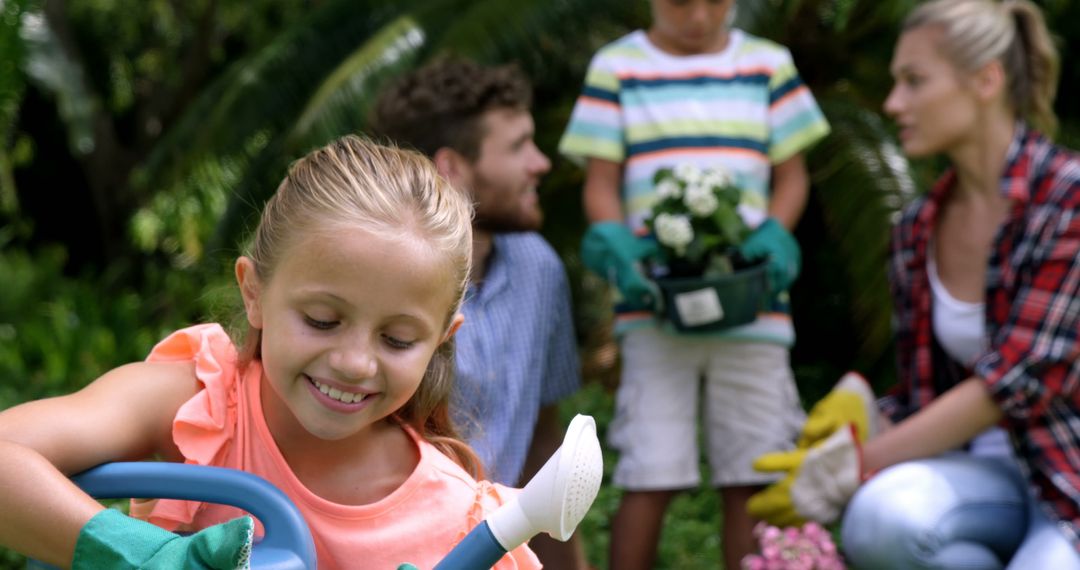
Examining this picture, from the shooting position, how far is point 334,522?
1.86m

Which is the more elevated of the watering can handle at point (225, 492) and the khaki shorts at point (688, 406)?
the watering can handle at point (225, 492)

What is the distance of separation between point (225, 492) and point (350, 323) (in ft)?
0.79

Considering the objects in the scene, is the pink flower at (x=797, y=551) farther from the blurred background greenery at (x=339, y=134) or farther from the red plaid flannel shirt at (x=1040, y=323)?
the blurred background greenery at (x=339, y=134)

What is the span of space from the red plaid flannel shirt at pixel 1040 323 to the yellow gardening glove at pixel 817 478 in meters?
0.32

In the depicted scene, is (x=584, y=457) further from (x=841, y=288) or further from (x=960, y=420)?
(x=841, y=288)

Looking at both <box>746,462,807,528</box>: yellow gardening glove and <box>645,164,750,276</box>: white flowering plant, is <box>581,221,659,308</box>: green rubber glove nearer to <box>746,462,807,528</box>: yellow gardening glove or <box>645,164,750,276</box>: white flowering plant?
<box>645,164,750,276</box>: white flowering plant

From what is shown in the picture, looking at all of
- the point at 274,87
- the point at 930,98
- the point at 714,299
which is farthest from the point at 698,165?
the point at 274,87

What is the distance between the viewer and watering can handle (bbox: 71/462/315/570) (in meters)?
1.62

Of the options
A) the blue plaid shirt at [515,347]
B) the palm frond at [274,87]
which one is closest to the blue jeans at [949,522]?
the blue plaid shirt at [515,347]

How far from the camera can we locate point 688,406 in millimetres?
3406

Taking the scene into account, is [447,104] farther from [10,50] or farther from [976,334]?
[10,50]

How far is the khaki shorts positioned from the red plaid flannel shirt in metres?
0.51

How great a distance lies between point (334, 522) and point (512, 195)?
133 centimetres

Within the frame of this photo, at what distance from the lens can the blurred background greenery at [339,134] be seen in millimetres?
4953
